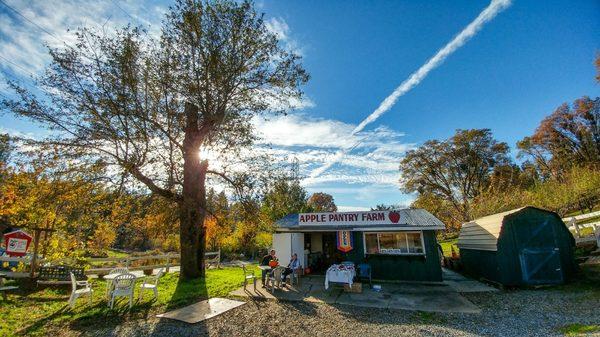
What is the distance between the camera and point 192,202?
12.4m

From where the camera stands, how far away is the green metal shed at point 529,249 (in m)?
10.6

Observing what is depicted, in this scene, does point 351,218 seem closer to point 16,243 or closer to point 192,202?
point 192,202

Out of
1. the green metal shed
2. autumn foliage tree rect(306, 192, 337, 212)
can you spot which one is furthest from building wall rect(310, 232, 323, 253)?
autumn foliage tree rect(306, 192, 337, 212)

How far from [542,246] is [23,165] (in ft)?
67.3

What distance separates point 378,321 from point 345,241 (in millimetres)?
6235

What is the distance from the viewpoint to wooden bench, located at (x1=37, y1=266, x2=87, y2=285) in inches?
437

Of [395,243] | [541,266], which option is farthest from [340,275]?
[541,266]

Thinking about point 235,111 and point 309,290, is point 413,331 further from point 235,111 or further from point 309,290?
point 235,111

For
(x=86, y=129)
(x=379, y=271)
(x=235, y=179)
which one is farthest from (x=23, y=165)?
(x=379, y=271)

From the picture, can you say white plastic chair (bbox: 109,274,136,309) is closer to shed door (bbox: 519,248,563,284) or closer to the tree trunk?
the tree trunk

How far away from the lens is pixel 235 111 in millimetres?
12594

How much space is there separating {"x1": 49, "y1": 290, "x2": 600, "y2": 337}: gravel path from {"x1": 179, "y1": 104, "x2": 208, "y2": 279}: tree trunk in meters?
5.39

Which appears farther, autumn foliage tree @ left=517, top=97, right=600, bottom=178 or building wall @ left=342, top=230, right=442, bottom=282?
autumn foliage tree @ left=517, top=97, right=600, bottom=178

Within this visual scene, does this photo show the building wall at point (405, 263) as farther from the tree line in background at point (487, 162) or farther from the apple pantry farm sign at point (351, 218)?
the tree line in background at point (487, 162)
